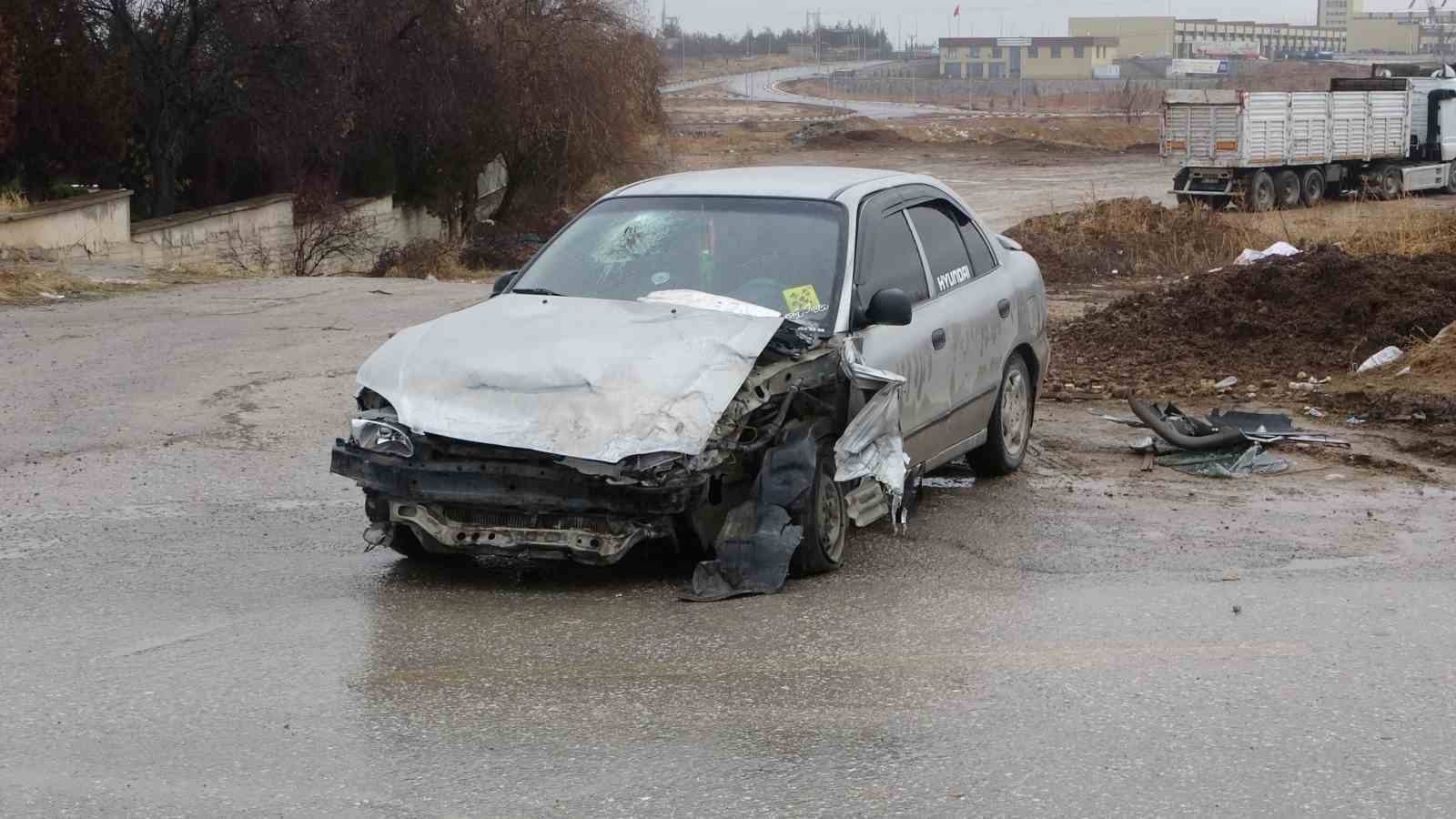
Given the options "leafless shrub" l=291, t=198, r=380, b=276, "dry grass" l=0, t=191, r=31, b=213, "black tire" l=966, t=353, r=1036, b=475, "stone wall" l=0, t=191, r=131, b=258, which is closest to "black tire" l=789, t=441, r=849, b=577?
"black tire" l=966, t=353, r=1036, b=475

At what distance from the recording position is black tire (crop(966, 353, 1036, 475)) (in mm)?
8805

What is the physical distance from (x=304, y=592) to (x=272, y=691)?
131 cm

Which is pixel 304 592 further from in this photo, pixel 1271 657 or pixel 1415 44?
pixel 1415 44

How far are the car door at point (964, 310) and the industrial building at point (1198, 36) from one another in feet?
524

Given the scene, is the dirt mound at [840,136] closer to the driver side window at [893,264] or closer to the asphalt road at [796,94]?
the asphalt road at [796,94]

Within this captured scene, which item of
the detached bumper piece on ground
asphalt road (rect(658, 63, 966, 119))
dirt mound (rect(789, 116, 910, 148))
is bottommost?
the detached bumper piece on ground

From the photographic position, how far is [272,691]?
529cm

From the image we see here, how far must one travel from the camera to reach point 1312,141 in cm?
3875

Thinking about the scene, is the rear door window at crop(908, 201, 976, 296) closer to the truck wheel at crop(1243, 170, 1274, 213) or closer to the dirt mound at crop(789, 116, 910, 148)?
the truck wheel at crop(1243, 170, 1274, 213)

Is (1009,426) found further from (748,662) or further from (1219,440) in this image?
(748,662)

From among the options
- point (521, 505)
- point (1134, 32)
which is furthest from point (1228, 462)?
point (1134, 32)

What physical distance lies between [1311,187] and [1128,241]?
16334 mm

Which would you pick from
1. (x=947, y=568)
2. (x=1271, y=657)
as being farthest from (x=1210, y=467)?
(x=1271, y=657)

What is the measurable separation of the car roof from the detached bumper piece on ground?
2504 mm
